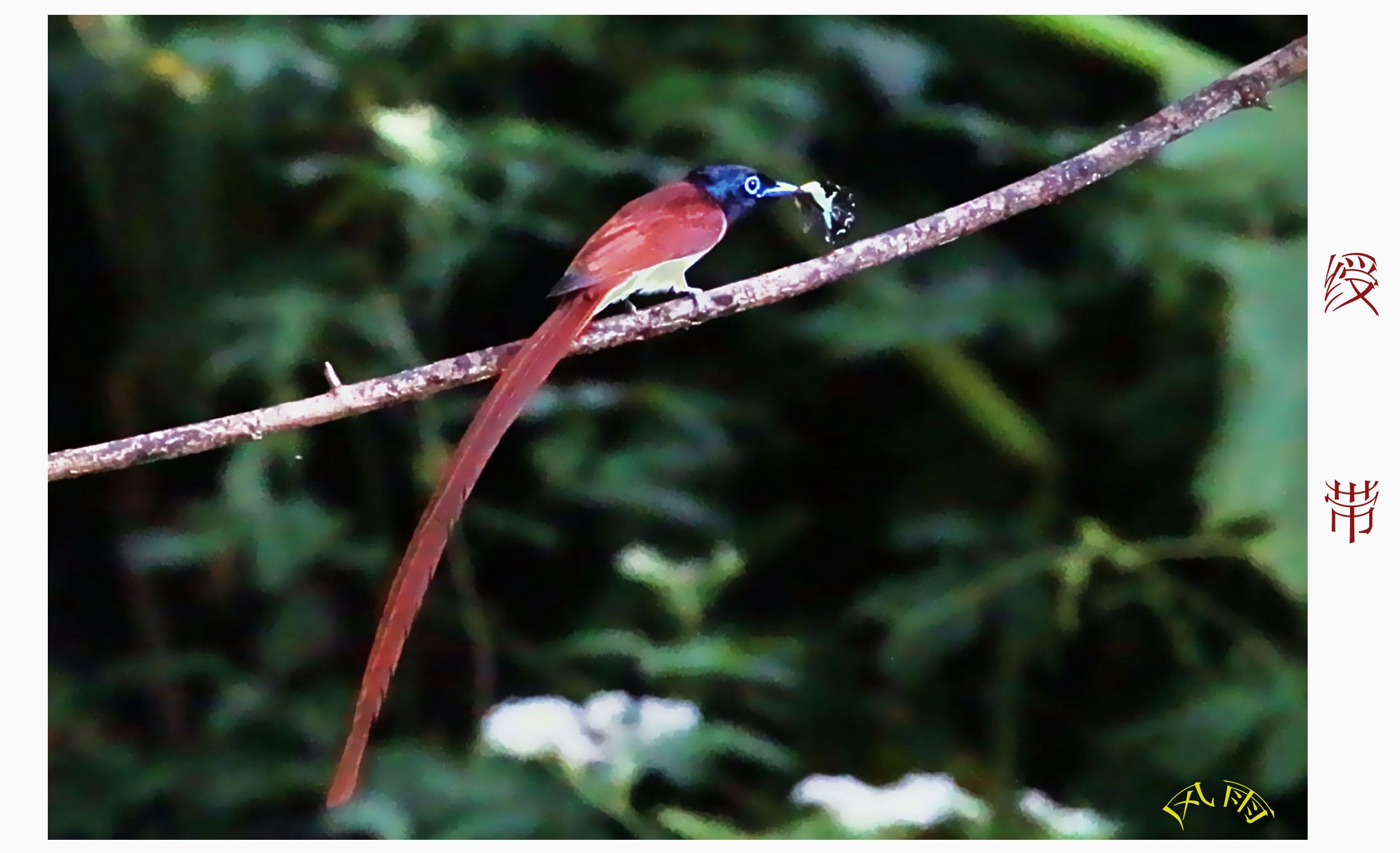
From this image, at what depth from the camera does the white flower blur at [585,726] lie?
0.92 metres

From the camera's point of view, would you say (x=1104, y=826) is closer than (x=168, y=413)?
Yes

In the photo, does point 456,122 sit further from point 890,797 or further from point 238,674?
point 890,797

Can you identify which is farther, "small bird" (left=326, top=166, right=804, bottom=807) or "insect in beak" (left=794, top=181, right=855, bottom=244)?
"insect in beak" (left=794, top=181, right=855, bottom=244)

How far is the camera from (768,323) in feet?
3.23

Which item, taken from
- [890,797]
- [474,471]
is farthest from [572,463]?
[890,797]

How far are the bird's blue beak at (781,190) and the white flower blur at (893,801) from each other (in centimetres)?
48

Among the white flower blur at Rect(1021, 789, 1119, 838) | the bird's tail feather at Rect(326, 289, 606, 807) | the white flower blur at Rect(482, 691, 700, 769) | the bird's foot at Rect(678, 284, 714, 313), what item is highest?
the bird's foot at Rect(678, 284, 714, 313)

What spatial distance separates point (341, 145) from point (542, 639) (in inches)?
18.3

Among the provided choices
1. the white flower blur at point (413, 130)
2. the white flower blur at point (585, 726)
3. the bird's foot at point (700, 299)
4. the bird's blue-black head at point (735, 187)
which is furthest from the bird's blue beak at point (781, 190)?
the white flower blur at point (585, 726)
